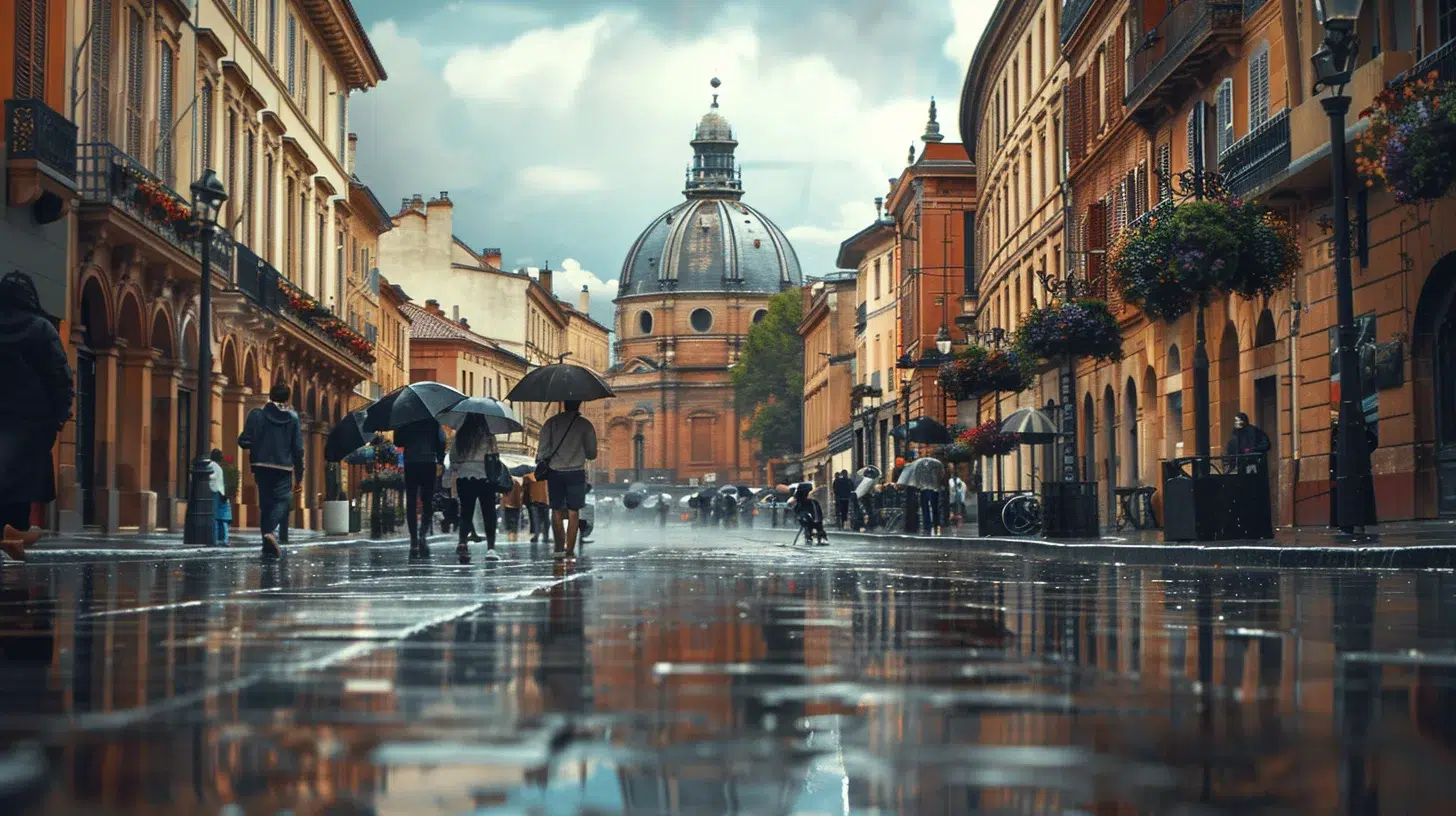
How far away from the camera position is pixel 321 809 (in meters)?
3.26

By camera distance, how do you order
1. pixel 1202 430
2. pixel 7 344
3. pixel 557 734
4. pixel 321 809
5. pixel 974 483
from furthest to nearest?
pixel 974 483, pixel 1202 430, pixel 7 344, pixel 557 734, pixel 321 809

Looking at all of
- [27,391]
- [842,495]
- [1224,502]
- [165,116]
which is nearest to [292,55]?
[165,116]

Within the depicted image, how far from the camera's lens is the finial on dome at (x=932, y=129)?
80938 millimetres

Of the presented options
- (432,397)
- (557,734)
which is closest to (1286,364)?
(432,397)

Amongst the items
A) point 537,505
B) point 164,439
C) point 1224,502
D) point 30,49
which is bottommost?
point 1224,502

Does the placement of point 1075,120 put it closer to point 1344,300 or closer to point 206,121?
point 206,121

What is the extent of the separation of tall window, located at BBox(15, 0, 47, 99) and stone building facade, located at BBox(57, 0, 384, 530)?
4.10ft

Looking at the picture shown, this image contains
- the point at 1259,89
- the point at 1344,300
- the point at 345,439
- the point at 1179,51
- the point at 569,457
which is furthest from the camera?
the point at 1179,51

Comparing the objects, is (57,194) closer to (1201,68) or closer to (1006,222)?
(1201,68)

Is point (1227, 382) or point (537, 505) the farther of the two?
point (537, 505)

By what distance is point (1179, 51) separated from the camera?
113 feet

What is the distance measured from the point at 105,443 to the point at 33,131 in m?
6.91

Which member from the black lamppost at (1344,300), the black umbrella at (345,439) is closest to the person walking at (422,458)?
the black umbrella at (345,439)

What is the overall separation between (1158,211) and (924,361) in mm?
38491
